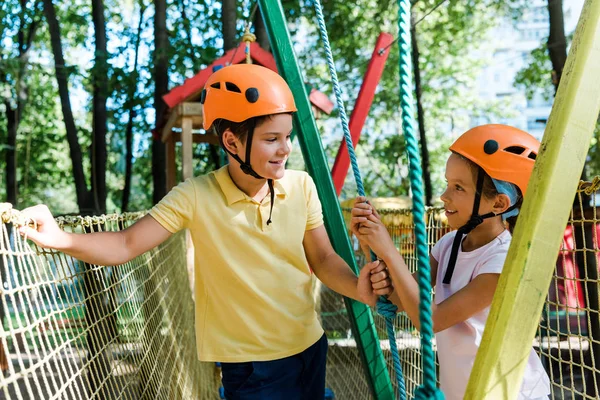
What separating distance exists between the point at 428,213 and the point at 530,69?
6.64m

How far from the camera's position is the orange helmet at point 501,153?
1.78m

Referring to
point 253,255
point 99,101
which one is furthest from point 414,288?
point 99,101

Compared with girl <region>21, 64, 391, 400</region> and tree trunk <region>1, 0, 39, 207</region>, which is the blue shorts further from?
tree trunk <region>1, 0, 39, 207</region>

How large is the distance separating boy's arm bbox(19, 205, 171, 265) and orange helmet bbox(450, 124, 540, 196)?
0.95 m

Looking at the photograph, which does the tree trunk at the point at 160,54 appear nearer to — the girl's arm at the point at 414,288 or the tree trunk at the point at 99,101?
the tree trunk at the point at 99,101

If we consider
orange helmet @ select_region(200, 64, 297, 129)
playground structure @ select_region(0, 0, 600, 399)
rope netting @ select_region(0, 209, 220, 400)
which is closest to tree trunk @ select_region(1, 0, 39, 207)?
rope netting @ select_region(0, 209, 220, 400)

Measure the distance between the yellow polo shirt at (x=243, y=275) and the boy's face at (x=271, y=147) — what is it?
0.46 ft

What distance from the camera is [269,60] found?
18.7 feet

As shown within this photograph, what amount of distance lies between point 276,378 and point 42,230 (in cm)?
86

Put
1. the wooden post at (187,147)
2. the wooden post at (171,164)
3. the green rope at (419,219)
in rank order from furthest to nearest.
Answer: the wooden post at (171,164) < the wooden post at (187,147) < the green rope at (419,219)

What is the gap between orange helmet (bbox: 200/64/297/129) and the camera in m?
1.90

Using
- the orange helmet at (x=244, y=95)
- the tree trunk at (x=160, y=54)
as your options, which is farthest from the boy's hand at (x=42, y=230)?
the tree trunk at (x=160, y=54)

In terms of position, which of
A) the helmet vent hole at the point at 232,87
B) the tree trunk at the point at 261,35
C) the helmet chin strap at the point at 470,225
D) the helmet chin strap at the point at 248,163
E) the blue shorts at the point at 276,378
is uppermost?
the tree trunk at the point at 261,35

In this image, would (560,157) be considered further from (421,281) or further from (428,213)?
(428,213)
